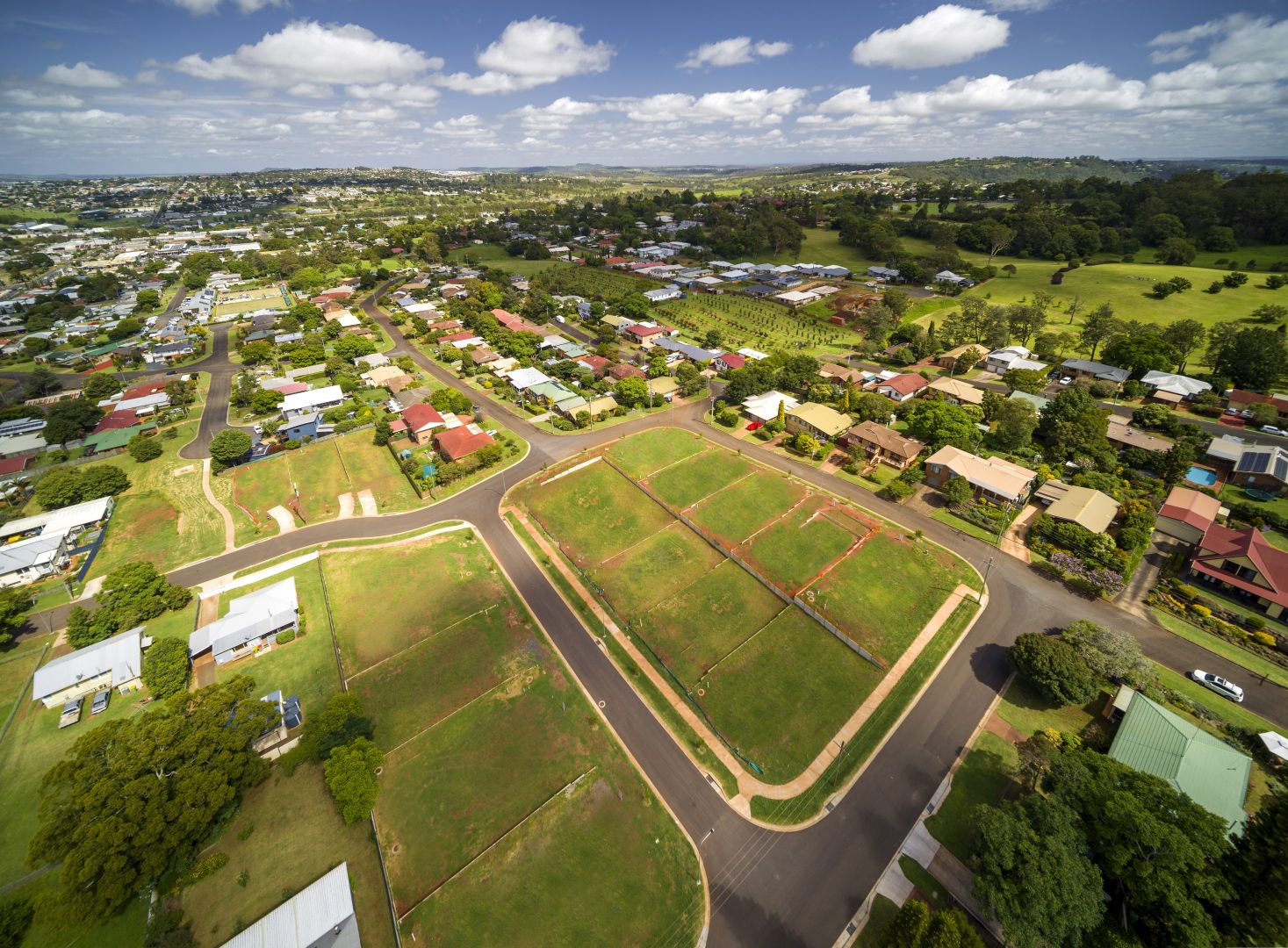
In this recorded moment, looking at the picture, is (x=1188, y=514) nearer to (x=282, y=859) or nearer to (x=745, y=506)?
(x=745, y=506)

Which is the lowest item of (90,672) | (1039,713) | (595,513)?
(1039,713)

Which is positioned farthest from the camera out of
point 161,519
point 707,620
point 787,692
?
point 161,519

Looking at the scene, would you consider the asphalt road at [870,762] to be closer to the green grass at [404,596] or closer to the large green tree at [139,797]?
the green grass at [404,596]

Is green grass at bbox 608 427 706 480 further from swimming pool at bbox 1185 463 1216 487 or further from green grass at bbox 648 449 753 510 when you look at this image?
swimming pool at bbox 1185 463 1216 487

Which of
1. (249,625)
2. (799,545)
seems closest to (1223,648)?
(799,545)

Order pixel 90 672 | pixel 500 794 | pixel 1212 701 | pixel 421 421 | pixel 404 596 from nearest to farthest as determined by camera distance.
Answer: pixel 500 794 → pixel 1212 701 → pixel 90 672 → pixel 404 596 → pixel 421 421

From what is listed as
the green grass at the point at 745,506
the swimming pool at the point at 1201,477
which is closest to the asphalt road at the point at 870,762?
the green grass at the point at 745,506
